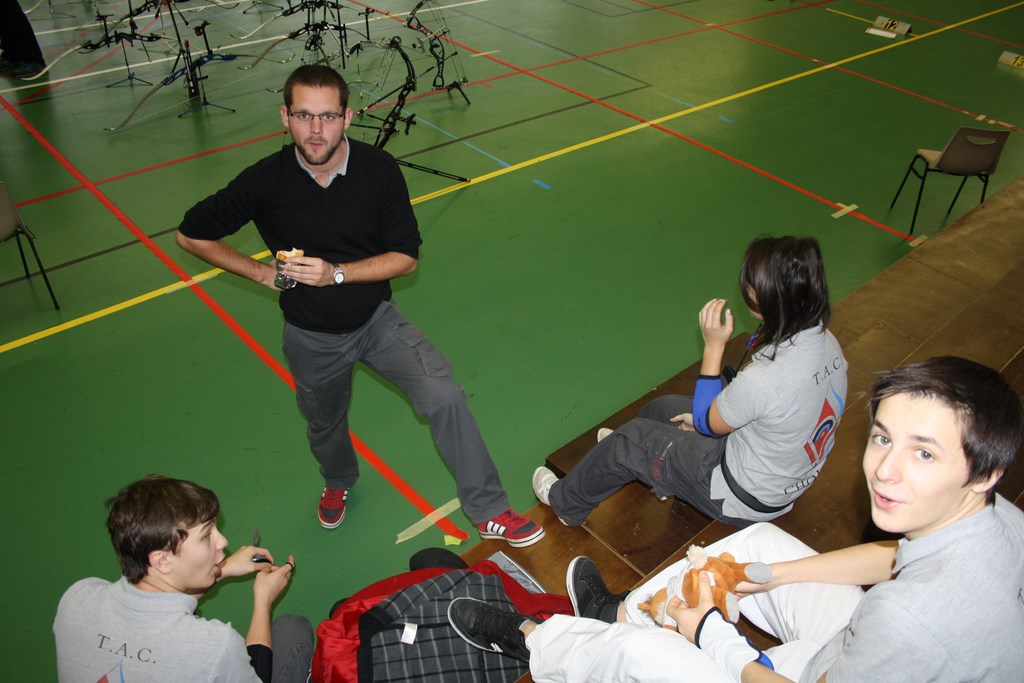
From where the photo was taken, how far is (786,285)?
84.1 inches

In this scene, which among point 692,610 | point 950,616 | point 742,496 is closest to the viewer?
point 950,616

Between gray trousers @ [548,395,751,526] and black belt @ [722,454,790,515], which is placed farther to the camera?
gray trousers @ [548,395,751,526]

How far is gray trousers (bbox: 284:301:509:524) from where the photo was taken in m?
2.83

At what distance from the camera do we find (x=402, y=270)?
2.82m

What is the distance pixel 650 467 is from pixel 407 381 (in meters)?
1.08

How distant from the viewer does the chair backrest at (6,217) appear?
433 cm

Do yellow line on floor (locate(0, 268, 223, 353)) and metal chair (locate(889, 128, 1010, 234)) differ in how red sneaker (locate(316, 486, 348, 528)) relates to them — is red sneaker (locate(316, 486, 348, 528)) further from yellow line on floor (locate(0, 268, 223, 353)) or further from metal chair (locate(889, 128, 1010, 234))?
metal chair (locate(889, 128, 1010, 234))

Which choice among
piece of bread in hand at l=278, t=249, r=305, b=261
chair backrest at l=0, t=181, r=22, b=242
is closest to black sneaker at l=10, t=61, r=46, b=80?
chair backrest at l=0, t=181, r=22, b=242

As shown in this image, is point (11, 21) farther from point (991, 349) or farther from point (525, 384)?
point (991, 349)

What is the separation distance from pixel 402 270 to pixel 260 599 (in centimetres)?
135

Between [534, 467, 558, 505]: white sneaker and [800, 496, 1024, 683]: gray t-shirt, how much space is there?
6.08 feet

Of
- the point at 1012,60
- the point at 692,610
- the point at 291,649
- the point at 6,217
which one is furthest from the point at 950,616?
the point at 1012,60

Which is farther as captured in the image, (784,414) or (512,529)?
(512,529)

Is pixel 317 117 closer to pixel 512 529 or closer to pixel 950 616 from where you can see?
pixel 512 529
